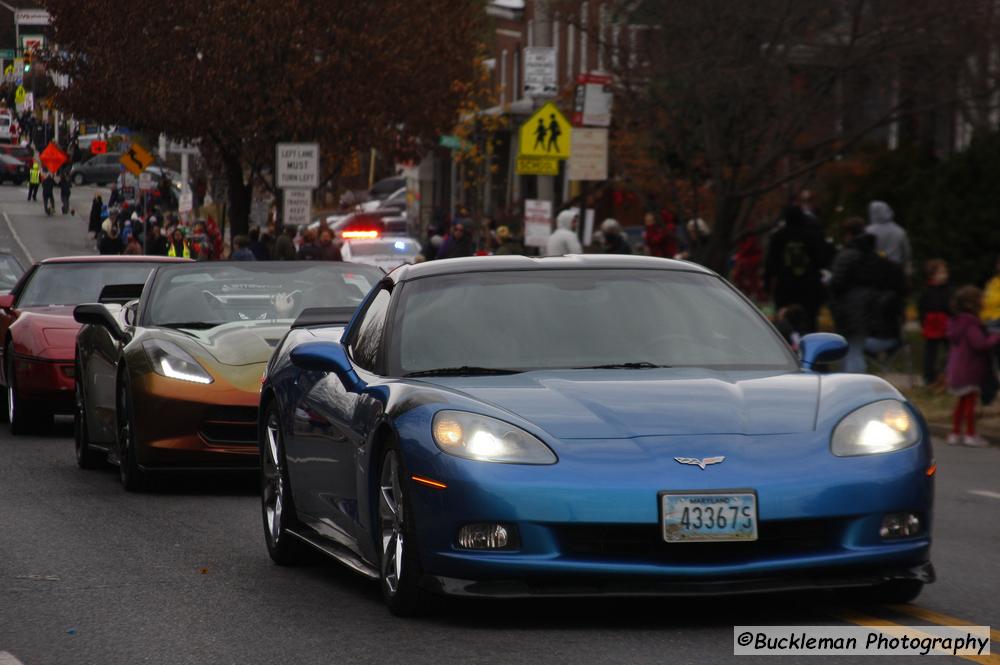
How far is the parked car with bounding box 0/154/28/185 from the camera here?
3861 inches

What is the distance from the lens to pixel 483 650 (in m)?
6.55

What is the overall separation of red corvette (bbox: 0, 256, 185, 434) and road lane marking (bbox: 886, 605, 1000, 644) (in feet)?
31.0

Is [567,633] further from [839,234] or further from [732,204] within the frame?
[839,234]

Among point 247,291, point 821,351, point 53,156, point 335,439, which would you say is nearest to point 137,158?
point 53,156

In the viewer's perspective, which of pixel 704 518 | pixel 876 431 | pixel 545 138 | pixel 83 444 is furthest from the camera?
pixel 545 138

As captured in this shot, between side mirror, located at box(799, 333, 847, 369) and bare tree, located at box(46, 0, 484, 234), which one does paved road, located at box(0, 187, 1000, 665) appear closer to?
side mirror, located at box(799, 333, 847, 369)

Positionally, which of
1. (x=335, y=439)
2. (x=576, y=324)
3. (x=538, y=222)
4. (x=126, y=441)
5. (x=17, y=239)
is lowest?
(x=17, y=239)

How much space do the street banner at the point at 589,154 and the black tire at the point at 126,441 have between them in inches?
523

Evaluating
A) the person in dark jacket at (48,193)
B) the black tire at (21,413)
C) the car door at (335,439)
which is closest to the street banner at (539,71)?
the black tire at (21,413)

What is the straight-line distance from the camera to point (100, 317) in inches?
523

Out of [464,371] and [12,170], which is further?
[12,170]

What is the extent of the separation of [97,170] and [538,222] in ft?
225

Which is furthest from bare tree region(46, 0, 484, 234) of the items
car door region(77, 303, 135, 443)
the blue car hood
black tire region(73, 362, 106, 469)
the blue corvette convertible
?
the blue car hood

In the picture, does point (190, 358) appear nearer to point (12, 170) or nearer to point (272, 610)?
point (272, 610)
